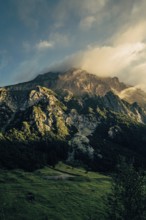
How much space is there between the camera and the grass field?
424 feet

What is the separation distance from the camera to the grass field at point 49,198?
129300 mm

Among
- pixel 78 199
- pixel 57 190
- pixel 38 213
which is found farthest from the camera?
pixel 57 190

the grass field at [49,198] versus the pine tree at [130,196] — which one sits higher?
the pine tree at [130,196]

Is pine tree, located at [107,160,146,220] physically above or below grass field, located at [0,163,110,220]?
above

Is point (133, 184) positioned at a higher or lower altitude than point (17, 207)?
higher

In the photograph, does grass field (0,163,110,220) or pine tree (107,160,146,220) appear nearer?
pine tree (107,160,146,220)

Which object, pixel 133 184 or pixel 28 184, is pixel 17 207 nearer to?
pixel 28 184

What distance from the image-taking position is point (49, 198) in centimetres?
15225

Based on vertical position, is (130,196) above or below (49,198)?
above

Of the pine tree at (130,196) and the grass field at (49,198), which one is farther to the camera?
the grass field at (49,198)

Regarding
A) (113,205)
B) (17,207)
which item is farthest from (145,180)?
(17,207)

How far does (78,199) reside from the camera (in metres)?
156

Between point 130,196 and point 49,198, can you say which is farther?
point 49,198

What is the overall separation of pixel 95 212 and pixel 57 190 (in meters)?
34.9
